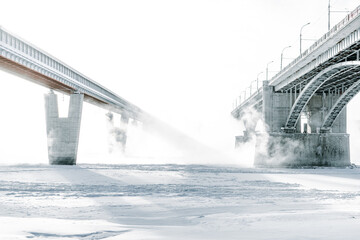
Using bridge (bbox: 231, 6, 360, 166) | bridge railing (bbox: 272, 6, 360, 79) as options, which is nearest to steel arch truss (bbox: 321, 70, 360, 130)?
bridge (bbox: 231, 6, 360, 166)

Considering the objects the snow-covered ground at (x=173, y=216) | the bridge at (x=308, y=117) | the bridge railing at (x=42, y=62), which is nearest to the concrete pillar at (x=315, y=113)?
the bridge at (x=308, y=117)

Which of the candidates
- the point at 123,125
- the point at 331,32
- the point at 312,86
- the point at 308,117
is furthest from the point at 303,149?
the point at 123,125

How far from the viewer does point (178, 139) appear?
109 m

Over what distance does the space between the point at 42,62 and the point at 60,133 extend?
358 inches

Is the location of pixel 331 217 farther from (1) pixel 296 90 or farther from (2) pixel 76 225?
(1) pixel 296 90

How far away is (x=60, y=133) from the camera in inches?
1752

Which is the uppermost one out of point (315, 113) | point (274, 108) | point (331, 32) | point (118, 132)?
point (331, 32)

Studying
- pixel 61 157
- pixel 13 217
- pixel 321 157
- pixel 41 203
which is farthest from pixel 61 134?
pixel 13 217

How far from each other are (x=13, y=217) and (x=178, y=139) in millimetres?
98305

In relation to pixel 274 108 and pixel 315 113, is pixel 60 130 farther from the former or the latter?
pixel 315 113

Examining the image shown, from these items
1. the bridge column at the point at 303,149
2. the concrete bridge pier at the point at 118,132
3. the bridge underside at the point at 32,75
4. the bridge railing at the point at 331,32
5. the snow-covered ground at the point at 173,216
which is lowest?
Answer: the snow-covered ground at the point at 173,216

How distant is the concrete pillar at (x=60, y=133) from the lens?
4431 cm

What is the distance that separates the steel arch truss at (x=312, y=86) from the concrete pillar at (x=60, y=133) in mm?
22642

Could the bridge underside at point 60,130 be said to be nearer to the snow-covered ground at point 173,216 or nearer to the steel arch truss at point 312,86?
the steel arch truss at point 312,86
